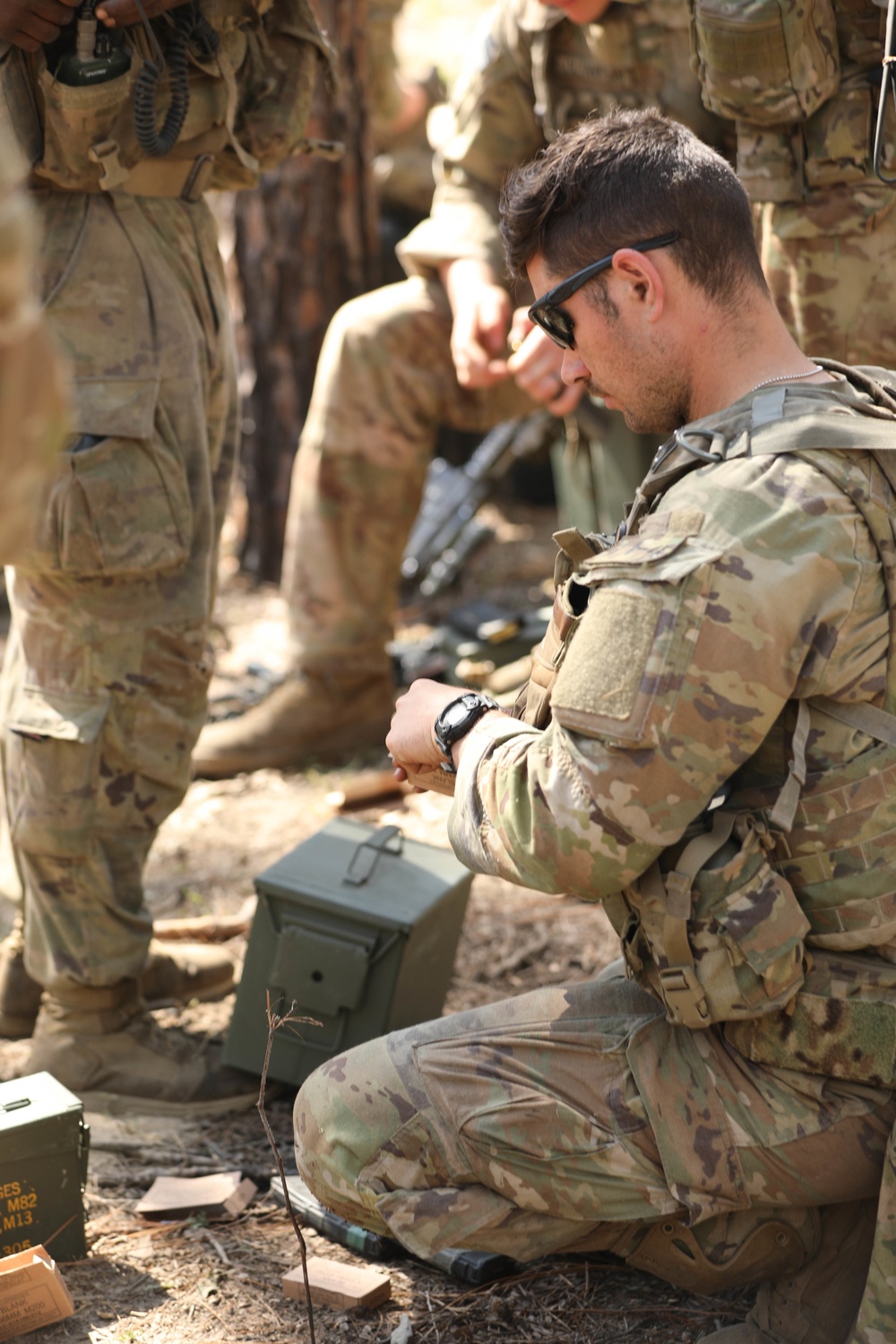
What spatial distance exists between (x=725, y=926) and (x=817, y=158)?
2187 mm

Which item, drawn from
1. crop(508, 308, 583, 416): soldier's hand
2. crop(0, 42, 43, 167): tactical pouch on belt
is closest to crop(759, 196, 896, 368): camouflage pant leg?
crop(508, 308, 583, 416): soldier's hand

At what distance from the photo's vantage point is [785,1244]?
240 centimetres

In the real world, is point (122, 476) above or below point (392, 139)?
below

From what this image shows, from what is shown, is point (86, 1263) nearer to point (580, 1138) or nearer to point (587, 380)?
point (580, 1138)

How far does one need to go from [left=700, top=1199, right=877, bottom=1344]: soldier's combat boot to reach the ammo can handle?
1.23 m

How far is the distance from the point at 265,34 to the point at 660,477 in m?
1.76

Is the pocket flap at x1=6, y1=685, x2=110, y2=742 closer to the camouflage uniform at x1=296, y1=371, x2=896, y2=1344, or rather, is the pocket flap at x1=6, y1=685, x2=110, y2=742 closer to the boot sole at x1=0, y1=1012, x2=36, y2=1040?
the boot sole at x1=0, y1=1012, x2=36, y2=1040

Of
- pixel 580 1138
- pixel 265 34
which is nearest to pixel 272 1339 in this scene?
pixel 580 1138

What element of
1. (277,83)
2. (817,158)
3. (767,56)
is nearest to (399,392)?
(277,83)

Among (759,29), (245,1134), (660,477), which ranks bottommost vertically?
(245,1134)

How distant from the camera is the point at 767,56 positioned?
330cm

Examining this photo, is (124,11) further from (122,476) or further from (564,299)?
(564,299)

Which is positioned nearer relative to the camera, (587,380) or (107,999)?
(587,380)

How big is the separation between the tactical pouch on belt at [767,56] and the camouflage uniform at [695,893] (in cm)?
134
